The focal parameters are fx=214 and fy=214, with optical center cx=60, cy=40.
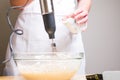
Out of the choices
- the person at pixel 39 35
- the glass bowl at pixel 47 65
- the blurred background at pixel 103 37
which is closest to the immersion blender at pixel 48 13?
the glass bowl at pixel 47 65

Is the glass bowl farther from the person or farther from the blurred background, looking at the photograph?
the blurred background

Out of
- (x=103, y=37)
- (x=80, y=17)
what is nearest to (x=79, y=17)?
(x=80, y=17)

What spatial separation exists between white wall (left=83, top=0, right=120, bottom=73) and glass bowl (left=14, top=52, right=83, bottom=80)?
3.47 ft

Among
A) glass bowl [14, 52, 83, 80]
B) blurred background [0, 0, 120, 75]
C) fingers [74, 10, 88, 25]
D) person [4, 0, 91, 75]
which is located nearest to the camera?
glass bowl [14, 52, 83, 80]

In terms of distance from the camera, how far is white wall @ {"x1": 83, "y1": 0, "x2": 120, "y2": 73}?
159 centimetres

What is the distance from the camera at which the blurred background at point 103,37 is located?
1.59m

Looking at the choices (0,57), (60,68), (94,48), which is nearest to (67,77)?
(60,68)

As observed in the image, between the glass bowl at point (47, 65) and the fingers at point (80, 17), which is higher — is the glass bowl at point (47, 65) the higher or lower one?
the lower one

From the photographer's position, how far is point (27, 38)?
909 millimetres

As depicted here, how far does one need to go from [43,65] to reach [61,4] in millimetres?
486

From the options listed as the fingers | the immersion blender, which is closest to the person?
the fingers

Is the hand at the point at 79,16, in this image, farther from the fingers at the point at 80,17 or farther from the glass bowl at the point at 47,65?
the glass bowl at the point at 47,65

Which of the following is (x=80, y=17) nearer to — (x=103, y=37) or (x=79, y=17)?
(x=79, y=17)

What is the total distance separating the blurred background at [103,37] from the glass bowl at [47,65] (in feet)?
3.47
